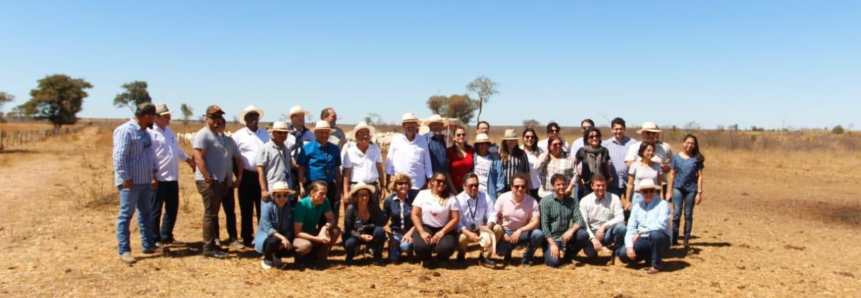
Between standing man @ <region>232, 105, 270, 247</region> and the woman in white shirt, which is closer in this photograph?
the woman in white shirt

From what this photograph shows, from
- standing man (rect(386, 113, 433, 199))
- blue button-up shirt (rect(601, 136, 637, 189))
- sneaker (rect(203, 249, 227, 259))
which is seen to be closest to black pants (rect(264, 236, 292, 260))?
sneaker (rect(203, 249, 227, 259))

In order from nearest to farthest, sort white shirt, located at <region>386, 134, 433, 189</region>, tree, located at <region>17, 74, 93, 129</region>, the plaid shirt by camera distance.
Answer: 1. the plaid shirt
2. white shirt, located at <region>386, 134, 433, 189</region>
3. tree, located at <region>17, 74, 93, 129</region>

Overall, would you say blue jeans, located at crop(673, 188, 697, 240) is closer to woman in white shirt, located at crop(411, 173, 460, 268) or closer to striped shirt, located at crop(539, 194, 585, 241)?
striped shirt, located at crop(539, 194, 585, 241)

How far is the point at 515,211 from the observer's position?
20.2 ft

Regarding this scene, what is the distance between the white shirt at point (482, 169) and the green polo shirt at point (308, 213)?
74.3 inches

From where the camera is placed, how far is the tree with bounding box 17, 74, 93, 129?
4922cm

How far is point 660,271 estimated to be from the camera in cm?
589

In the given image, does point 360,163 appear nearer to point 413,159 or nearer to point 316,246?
point 413,159

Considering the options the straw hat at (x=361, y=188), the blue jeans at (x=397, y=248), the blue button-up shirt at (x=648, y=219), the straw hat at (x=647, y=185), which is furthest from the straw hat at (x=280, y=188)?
the straw hat at (x=647, y=185)

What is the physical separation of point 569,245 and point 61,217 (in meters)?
7.44

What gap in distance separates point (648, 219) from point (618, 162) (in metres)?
1.21

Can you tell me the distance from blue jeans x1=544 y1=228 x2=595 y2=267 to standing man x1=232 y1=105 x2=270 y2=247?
11.5ft

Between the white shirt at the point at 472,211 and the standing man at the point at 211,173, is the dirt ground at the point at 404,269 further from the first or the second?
the white shirt at the point at 472,211

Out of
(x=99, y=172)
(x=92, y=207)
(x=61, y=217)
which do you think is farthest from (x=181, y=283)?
(x=99, y=172)
